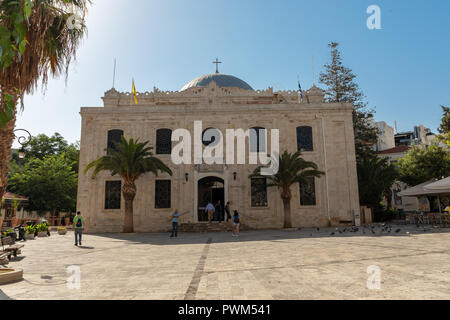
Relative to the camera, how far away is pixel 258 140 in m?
21.7

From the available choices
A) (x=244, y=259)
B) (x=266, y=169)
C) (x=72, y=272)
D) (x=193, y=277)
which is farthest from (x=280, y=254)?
(x=266, y=169)

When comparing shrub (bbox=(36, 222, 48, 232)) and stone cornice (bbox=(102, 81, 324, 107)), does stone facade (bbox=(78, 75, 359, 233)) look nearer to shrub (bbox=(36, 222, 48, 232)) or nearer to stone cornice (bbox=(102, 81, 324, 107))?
shrub (bbox=(36, 222, 48, 232))

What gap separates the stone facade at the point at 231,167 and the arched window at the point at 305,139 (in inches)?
11.7

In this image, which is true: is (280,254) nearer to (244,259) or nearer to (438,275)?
(244,259)

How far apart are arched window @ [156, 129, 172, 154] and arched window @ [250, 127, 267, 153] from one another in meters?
5.84

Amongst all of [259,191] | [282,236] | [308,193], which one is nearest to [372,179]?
[308,193]

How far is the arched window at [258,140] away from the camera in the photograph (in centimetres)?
2156

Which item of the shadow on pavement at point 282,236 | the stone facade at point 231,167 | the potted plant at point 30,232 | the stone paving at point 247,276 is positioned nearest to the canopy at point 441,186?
the shadow on pavement at point 282,236

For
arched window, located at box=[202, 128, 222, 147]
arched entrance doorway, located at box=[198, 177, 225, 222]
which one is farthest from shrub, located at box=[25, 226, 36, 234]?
arched window, located at box=[202, 128, 222, 147]

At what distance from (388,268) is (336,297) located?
2652mm

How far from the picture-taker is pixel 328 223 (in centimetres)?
2072

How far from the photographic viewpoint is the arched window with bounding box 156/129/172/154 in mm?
21703

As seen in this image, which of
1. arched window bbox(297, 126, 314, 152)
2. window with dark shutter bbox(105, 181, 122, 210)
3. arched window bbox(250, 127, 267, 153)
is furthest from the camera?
arched window bbox(297, 126, 314, 152)

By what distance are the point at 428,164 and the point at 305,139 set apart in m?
13.9
